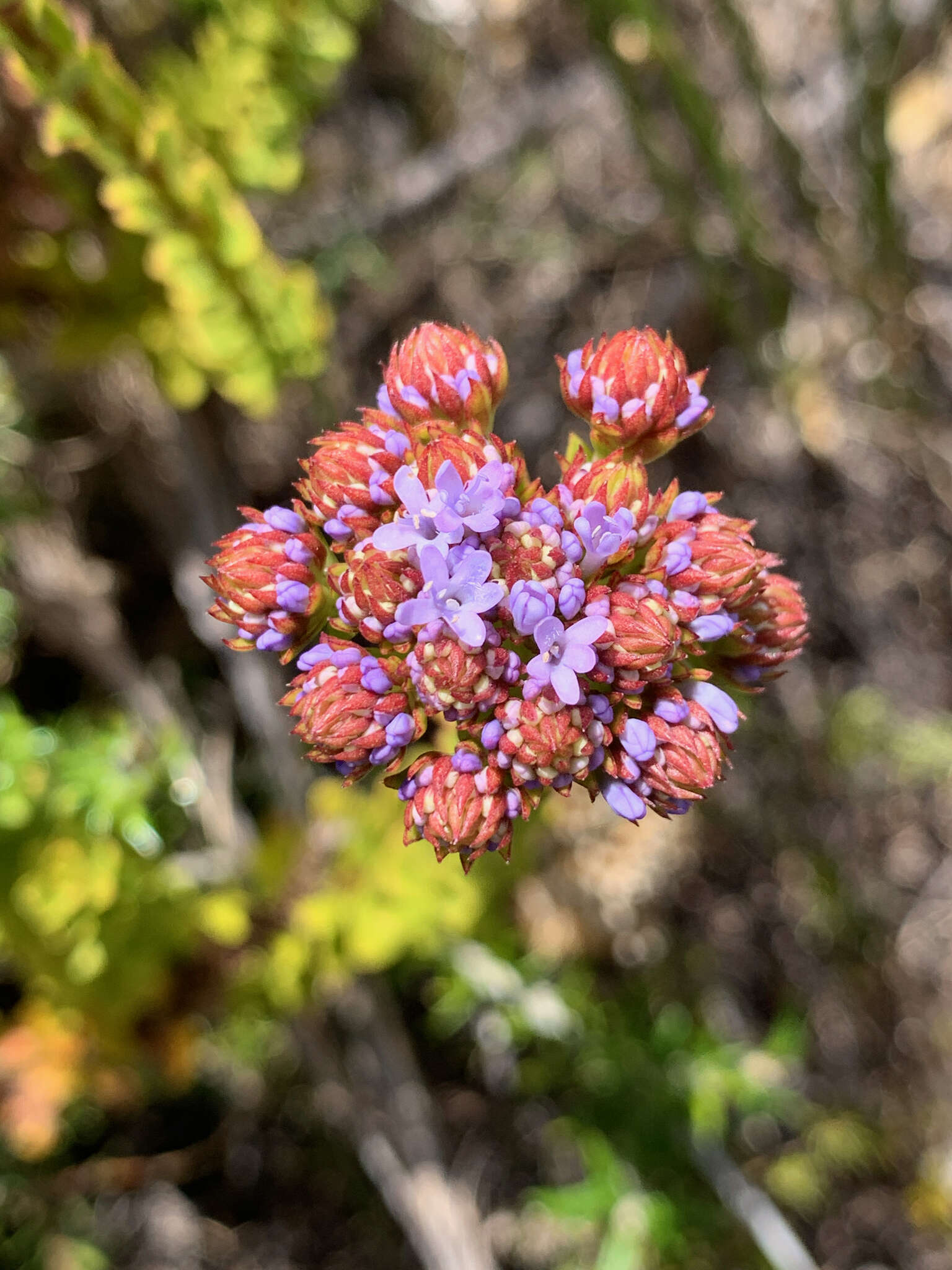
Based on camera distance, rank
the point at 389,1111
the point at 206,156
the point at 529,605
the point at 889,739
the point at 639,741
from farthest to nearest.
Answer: the point at 389,1111, the point at 889,739, the point at 206,156, the point at 639,741, the point at 529,605

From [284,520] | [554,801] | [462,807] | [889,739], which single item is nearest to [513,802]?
[462,807]

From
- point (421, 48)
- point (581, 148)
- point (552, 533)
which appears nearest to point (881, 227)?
point (581, 148)

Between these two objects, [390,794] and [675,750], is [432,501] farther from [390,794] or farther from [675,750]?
[390,794]

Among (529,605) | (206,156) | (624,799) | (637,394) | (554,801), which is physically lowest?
(554,801)

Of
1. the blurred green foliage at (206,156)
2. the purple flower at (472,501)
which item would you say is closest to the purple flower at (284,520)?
the purple flower at (472,501)

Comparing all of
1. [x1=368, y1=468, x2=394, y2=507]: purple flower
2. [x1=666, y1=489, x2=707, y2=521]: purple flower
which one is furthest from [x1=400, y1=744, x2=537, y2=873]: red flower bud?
[x1=666, y1=489, x2=707, y2=521]: purple flower

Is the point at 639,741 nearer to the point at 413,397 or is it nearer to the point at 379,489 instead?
the point at 379,489

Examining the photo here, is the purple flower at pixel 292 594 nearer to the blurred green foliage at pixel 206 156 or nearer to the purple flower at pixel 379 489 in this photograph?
the purple flower at pixel 379 489
